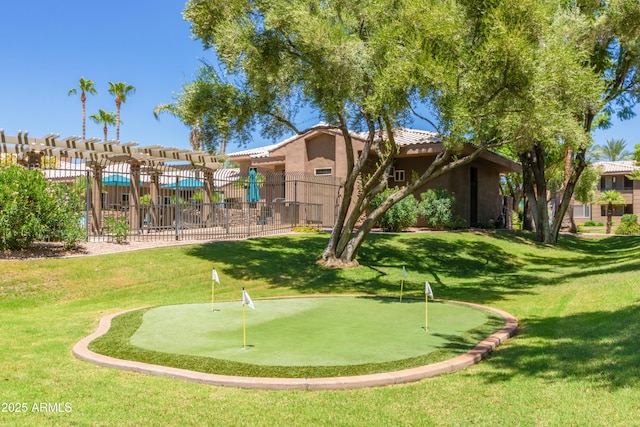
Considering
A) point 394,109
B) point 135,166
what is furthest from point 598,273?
point 135,166

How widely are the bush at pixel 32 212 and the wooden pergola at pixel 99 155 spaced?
307 centimetres

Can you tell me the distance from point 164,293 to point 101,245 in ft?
15.3

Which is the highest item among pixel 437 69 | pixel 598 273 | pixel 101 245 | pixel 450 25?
pixel 450 25

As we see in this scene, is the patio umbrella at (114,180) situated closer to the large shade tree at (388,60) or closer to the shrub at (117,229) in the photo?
the shrub at (117,229)

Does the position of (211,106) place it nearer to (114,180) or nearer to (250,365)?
(114,180)

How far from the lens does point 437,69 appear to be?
11.5 meters

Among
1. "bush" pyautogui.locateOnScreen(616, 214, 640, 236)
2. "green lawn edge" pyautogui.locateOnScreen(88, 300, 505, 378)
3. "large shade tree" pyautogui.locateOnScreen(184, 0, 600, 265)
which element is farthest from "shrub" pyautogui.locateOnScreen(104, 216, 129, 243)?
"bush" pyautogui.locateOnScreen(616, 214, 640, 236)

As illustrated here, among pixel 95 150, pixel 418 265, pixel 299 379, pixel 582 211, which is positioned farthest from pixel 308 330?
pixel 582 211

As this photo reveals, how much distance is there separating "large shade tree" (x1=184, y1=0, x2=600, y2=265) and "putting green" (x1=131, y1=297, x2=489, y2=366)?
4865 millimetres

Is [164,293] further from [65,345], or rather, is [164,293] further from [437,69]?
[437,69]

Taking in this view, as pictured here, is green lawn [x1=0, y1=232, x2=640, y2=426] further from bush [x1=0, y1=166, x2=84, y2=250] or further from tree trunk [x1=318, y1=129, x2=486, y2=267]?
bush [x1=0, y1=166, x2=84, y2=250]

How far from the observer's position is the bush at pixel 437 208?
2475 centimetres

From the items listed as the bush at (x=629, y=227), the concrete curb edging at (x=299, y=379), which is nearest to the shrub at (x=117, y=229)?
the concrete curb edging at (x=299, y=379)

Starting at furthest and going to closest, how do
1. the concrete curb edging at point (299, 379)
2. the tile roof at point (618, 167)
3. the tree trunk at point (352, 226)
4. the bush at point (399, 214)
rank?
the tile roof at point (618, 167) → the bush at point (399, 214) → the tree trunk at point (352, 226) → the concrete curb edging at point (299, 379)
